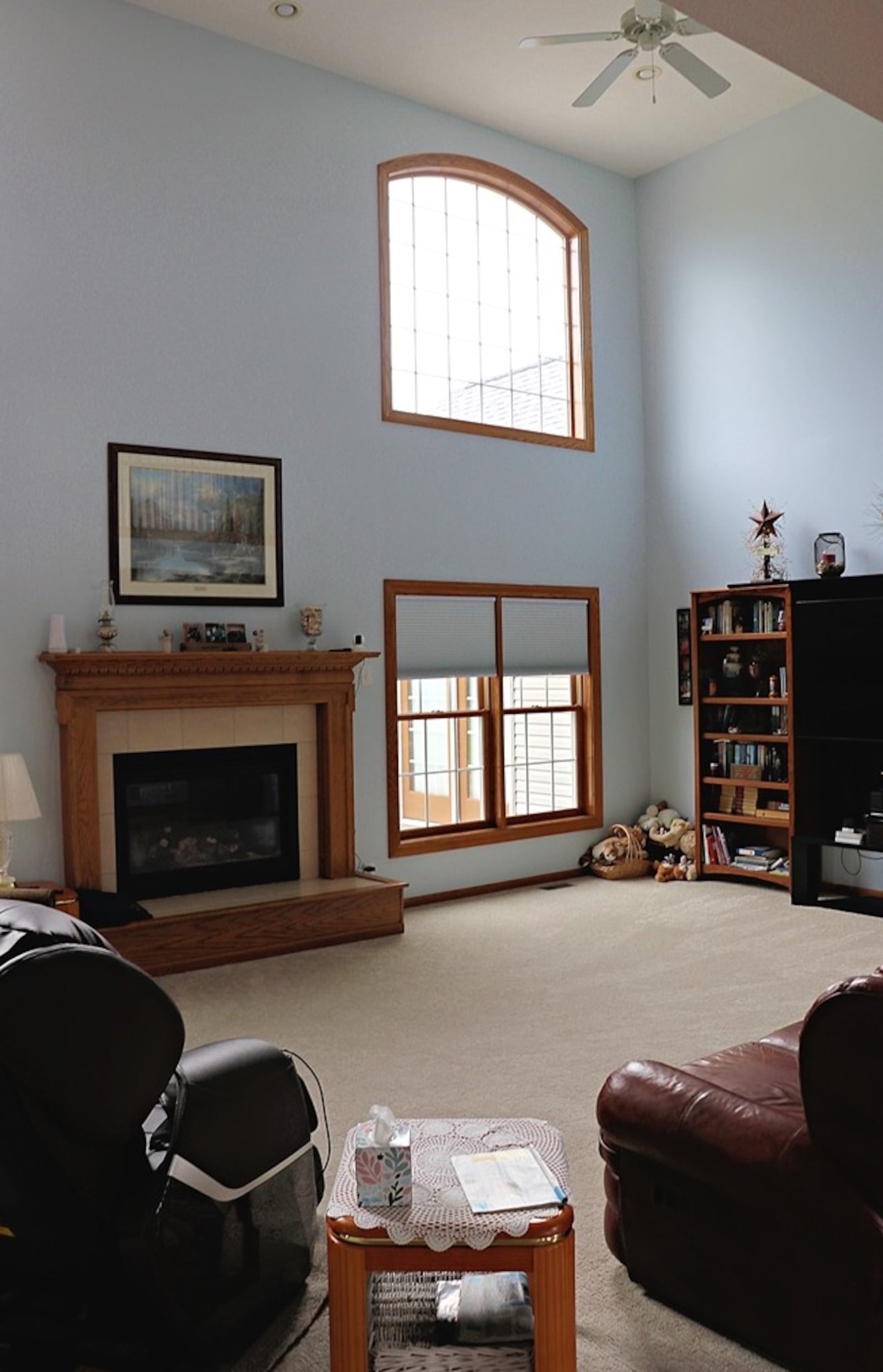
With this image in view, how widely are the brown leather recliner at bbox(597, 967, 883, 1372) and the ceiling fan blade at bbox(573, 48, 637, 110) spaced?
194 inches

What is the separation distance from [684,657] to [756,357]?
6.76ft

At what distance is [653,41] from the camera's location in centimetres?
559

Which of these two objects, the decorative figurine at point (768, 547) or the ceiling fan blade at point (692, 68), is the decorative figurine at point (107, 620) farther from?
the decorative figurine at point (768, 547)

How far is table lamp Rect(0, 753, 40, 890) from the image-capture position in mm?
4902

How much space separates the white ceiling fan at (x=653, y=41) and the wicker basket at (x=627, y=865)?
4.51m

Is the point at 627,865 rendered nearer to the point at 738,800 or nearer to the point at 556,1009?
the point at 738,800

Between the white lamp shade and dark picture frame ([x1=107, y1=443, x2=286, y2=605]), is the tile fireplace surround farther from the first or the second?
the white lamp shade

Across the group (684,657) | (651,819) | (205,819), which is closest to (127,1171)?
(205,819)

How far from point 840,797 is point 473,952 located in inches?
104

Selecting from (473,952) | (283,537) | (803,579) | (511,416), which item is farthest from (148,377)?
(803,579)

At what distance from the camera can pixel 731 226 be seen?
759cm

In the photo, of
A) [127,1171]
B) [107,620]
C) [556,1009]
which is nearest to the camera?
[127,1171]

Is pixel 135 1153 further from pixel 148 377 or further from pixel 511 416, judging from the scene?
pixel 511 416

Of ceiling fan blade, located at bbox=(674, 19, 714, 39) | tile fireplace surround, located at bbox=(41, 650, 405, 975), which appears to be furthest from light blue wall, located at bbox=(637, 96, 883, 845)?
tile fireplace surround, located at bbox=(41, 650, 405, 975)
